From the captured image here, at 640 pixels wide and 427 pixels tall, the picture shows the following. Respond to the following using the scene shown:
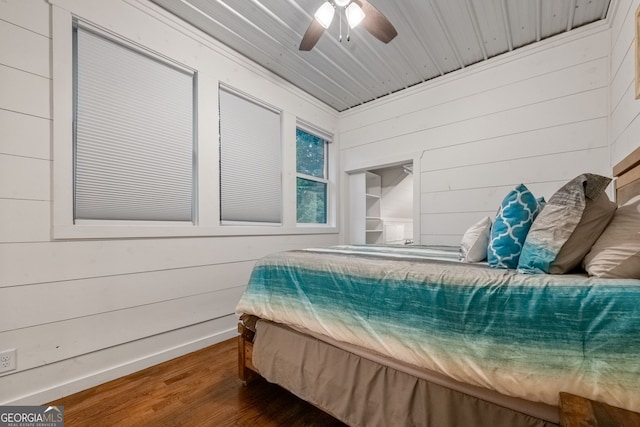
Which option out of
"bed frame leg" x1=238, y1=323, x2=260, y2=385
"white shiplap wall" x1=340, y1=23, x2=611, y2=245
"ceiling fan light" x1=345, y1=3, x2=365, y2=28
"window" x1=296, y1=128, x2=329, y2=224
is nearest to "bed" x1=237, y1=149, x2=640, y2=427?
"bed frame leg" x1=238, y1=323, x2=260, y2=385

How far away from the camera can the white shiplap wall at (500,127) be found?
7.07ft

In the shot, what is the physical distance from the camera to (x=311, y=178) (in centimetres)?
354

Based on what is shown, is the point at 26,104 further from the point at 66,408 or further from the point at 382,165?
the point at 382,165

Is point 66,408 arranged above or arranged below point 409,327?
below

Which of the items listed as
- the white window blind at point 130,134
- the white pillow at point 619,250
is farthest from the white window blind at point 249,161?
the white pillow at point 619,250

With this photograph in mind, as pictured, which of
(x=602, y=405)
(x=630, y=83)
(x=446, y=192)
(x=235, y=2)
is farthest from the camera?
(x=446, y=192)

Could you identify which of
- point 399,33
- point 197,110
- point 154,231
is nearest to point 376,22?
point 399,33

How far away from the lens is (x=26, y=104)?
Answer: 4.88 ft

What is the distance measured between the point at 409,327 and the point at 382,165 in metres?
2.60

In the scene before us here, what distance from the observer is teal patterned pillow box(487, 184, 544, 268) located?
109cm

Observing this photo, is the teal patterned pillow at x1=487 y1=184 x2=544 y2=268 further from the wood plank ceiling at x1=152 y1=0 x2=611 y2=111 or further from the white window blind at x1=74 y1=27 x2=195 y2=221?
the white window blind at x1=74 y1=27 x2=195 y2=221

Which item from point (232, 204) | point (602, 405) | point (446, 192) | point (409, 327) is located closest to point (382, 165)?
point (446, 192)

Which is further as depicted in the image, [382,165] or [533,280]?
[382,165]

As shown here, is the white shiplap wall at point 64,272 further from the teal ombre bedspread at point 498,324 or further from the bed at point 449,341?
the teal ombre bedspread at point 498,324
